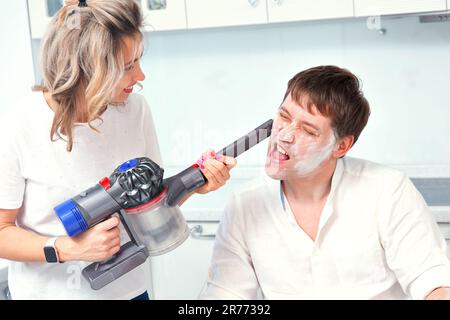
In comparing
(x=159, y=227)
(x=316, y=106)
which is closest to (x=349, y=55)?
(x=316, y=106)

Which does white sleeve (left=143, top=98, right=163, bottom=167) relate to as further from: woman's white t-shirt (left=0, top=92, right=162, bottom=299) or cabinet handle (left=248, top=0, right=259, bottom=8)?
cabinet handle (left=248, top=0, right=259, bottom=8)

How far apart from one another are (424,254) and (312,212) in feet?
0.50

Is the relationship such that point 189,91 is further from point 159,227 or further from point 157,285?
point 159,227

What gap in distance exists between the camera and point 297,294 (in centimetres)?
94

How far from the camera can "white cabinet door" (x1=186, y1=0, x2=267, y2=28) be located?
1.39 meters

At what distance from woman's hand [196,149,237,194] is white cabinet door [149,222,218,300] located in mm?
520

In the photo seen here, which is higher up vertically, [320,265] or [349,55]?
[349,55]

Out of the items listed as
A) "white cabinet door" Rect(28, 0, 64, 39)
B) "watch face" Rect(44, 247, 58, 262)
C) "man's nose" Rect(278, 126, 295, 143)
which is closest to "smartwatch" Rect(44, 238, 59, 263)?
"watch face" Rect(44, 247, 58, 262)

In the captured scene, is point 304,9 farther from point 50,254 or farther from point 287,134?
point 50,254

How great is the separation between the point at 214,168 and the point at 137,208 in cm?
10

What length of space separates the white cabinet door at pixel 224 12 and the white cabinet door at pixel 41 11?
0.85 ft

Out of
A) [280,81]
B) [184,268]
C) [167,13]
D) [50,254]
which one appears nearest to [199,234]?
[184,268]

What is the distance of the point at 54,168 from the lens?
0.88 metres
